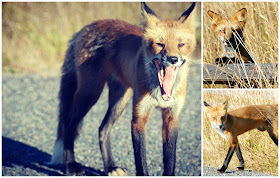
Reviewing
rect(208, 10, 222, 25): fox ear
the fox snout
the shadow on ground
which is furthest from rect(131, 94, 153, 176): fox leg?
rect(208, 10, 222, 25): fox ear

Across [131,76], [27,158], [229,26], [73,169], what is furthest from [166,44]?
[27,158]

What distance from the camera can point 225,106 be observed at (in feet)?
12.5

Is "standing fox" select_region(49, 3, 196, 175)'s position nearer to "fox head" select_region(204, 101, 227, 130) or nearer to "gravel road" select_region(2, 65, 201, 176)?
"fox head" select_region(204, 101, 227, 130)

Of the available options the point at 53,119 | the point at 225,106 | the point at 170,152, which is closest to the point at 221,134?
the point at 225,106

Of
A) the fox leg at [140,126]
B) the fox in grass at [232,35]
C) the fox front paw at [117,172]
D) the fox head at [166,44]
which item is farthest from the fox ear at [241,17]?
the fox front paw at [117,172]

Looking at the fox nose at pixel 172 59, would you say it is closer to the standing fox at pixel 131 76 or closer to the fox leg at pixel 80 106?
the standing fox at pixel 131 76

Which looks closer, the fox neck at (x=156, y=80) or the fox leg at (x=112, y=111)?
the fox neck at (x=156, y=80)

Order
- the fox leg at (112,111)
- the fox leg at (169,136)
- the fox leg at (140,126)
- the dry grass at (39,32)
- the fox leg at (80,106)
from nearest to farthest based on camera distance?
1. the fox leg at (140,126)
2. the fox leg at (169,136)
3. the fox leg at (80,106)
4. the fox leg at (112,111)
5. the dry grass at (39,32)

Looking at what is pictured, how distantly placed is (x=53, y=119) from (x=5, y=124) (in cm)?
78

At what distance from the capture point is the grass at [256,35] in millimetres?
3783

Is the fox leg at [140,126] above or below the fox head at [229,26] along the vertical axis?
below

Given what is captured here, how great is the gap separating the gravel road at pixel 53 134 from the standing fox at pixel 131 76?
0.47 m

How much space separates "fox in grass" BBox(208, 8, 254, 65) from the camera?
12.1 feet

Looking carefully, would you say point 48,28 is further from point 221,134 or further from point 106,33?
point 221,134
